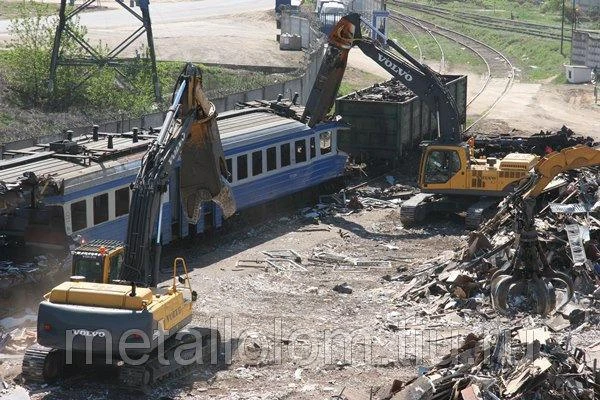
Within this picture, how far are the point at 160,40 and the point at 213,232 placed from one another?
34440 mm

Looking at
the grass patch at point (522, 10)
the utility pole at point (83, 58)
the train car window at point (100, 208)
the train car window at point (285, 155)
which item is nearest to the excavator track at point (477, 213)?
the train car window at point (285, 155)

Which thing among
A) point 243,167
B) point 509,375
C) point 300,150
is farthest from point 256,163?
point 509,375

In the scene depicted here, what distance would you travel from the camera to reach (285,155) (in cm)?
3192

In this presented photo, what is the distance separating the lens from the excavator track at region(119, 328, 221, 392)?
18984 millimetres

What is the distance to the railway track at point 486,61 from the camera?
5425 centimetres

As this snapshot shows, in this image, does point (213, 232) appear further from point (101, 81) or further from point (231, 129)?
point (101, 81)

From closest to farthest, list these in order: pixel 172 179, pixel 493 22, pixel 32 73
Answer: pixel 172 179, pixel 32 73, pixel 493 22

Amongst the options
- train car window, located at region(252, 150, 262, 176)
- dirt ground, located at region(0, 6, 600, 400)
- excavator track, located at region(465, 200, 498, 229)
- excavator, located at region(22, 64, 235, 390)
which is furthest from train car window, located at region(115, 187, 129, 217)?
excavator track, located at region(465, 200, 498, 229)

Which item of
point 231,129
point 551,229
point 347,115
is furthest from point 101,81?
point 551,229

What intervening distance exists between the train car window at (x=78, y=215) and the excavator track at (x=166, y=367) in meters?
4.60

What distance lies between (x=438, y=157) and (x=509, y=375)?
13784 millimetres

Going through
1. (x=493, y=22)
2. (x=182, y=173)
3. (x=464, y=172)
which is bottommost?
(x=493, y=22)

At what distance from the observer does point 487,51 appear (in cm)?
6838

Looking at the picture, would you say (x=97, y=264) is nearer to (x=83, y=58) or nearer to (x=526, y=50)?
(x=83, y=58)
